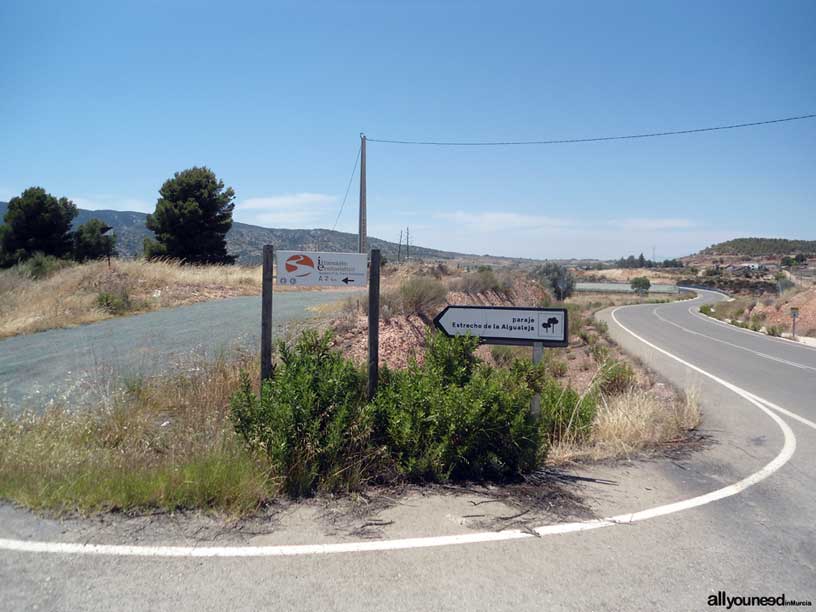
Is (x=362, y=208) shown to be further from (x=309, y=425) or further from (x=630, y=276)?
(x=630, y=276)

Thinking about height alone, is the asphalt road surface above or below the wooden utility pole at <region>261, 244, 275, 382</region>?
Result: below

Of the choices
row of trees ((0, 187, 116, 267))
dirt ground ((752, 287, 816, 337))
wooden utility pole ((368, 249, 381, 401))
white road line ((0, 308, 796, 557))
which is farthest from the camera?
row of trees ((0, 187, 116, 267))

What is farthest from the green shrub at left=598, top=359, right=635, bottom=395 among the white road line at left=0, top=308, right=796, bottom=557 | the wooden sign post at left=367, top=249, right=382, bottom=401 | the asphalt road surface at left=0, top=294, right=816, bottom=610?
the white road line at left=0, top=308, right=796, bottom=557

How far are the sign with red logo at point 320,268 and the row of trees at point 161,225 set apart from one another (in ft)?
110

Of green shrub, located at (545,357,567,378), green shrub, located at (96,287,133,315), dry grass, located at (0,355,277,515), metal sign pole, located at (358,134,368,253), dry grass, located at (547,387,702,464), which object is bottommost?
green shrub, located at (545,357,567,378)

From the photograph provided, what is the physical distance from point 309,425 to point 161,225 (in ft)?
121

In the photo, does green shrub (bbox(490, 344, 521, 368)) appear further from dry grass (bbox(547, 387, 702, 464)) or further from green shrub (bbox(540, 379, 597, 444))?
green shrub (bbox(540, 379, 597, 444))

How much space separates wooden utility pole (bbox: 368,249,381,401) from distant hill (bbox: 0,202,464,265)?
3326cm

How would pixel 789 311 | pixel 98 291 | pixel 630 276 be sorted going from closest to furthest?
pixel 98 291
pixel 789 311
pixel 630 276

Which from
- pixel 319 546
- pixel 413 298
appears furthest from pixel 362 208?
pixel 319 546

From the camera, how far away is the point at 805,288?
41.6 metres

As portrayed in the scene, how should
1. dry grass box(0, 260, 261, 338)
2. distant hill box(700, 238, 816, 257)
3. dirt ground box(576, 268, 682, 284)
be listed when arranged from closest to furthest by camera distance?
dry grass box(0, 260, 261, 338) → dirt ground box(576, 268, 682, 284) → distant hill box(700, 238, 816, 257)

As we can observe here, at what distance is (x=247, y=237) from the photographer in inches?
2707

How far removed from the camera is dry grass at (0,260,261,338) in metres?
15.9
